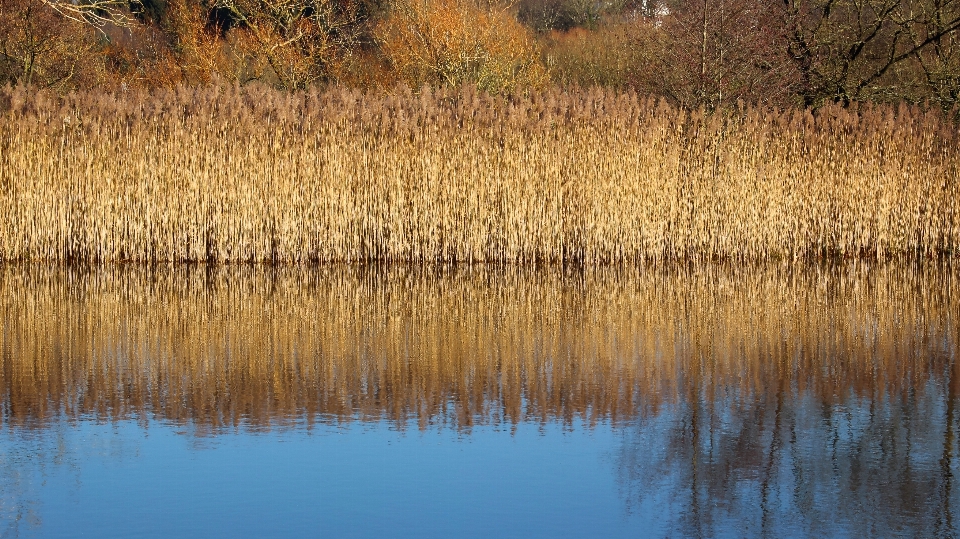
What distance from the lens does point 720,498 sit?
515 centimetres

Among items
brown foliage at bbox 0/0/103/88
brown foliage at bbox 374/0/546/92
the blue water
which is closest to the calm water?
the blue water

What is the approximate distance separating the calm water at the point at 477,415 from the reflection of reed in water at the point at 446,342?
4cm

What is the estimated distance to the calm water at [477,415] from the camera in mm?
4965

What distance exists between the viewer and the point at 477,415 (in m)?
6.70

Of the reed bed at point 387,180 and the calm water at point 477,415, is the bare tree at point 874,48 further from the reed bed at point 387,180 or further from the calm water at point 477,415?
the calm water at point 477,415

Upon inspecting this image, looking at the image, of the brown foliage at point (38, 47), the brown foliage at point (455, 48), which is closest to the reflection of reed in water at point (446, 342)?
the brown foliage at point (38, 47)

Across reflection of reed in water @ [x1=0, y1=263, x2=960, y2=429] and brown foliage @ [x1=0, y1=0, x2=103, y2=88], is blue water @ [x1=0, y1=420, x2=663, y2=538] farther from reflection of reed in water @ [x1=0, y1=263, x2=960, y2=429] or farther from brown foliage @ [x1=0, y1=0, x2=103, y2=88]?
brown foliage @ [x1=0, y1=0, x2=103, y2=88]

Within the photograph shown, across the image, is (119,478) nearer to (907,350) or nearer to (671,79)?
(907,350)

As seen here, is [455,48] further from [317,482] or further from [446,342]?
[317,482]

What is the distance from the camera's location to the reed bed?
47.3ft

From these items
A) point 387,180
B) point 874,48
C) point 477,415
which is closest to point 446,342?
point 477,415

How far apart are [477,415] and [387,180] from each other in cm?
826

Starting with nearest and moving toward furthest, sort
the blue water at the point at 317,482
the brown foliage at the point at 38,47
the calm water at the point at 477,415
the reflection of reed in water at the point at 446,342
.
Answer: the blue water at the point at 317,482
the calm water at the point at 477,415
the reflection of reed in water at the point at 446,342
the brown foliage at the point at 38,47

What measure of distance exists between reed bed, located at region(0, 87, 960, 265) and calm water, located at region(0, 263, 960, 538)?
290 cm
